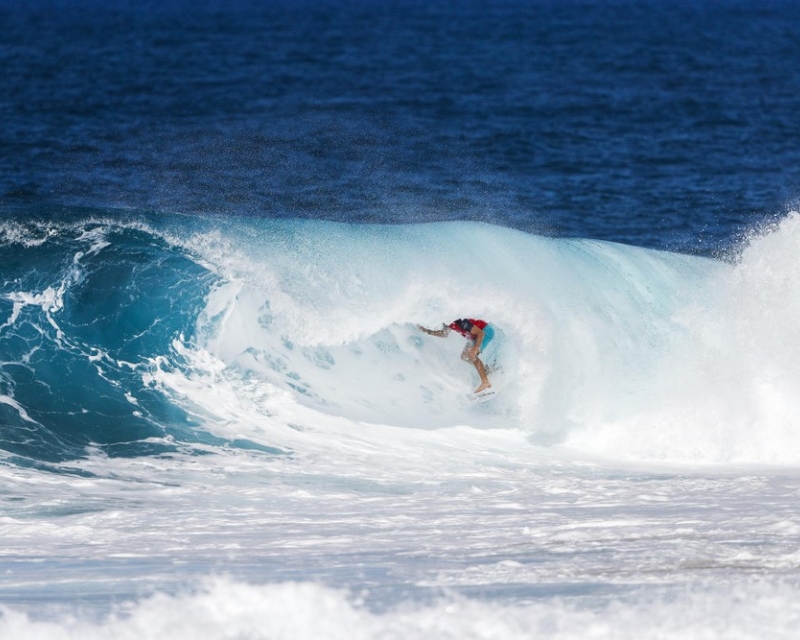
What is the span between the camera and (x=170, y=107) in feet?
133

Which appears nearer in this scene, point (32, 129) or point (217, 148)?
point (217, 148)

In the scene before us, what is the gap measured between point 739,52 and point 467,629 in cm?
5290

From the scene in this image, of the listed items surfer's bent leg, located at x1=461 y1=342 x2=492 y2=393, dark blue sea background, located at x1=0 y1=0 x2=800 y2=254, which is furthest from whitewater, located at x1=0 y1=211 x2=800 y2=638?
dark blue sea background, located at x1=0 y1=0 x2=800 y2=254

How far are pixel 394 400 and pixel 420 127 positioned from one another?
2252cm

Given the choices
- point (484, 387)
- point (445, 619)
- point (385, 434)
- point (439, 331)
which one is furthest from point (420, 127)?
point (445, 619)

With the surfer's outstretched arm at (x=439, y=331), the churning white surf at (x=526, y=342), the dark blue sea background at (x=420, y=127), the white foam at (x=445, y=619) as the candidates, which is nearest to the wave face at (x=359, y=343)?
the churning white surf at (x=526, y=342)

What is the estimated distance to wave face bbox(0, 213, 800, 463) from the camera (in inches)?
535

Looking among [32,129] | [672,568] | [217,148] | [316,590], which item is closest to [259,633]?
[316,590]

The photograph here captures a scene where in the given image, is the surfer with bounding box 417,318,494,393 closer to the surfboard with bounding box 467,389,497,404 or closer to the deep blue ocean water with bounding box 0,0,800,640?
the surfboard with bounding box 467,389,497,404

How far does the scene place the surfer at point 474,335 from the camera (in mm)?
14555

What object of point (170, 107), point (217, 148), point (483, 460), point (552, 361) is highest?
point (170, 107)

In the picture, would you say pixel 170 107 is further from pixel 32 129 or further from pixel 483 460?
pixel 483 460

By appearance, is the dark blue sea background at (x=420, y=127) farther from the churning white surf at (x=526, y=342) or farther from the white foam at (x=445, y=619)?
the white foam at (x=445, y=619)

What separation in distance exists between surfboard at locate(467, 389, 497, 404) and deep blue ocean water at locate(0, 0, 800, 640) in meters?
0.08
